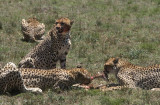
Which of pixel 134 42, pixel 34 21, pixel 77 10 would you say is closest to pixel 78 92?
pixel 134 42

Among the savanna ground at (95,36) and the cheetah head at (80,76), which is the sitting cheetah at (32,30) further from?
the cheetah head at (80,76)

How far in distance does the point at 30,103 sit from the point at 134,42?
632 cm

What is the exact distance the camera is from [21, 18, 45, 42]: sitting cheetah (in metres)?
13.4

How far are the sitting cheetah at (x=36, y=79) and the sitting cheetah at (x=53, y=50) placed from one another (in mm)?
1304

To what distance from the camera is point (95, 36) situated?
1364 cm

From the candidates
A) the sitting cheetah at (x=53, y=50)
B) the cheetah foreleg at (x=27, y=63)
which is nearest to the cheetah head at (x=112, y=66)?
the sitting cheetah at (x=53, y=50)

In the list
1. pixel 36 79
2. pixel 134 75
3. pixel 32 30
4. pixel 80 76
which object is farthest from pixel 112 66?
pixel 32 30

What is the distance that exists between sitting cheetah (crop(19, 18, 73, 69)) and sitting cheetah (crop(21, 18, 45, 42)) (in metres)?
3.29

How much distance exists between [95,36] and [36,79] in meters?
5.34

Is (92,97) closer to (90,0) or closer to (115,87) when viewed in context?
(115,87)

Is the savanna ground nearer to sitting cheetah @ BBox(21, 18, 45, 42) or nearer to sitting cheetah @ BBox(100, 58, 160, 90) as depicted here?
sitting cheetah @ BBox(21, 18, 45, 42)

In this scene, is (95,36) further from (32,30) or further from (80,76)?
(80,76)

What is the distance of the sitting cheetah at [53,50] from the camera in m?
10.1

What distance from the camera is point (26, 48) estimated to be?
12.5m
